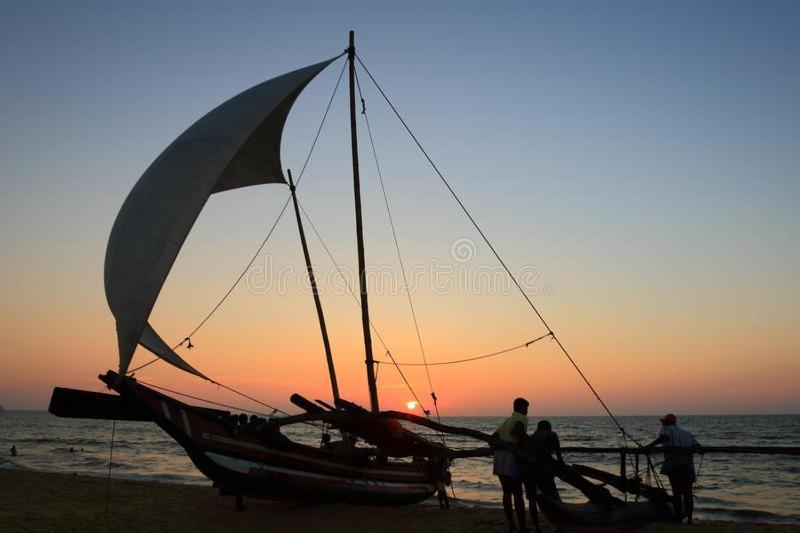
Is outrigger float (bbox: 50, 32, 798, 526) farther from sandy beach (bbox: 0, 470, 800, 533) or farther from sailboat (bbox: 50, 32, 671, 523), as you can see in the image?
sandy beach (bbox: 0, 470, 800, 533)

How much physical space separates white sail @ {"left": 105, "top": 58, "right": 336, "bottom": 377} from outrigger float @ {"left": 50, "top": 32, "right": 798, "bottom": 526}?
22 mm

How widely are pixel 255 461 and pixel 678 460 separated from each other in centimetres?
818

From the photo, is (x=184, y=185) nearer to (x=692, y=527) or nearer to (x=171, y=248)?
(x=171, y=248)

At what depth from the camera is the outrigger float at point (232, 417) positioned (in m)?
10.6

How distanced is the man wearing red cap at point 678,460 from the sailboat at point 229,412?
456 mm

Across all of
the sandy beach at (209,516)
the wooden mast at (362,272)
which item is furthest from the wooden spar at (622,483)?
the wooden mast at (362,272)

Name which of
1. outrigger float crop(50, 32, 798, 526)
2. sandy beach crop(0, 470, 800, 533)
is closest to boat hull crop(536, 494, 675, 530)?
outrigger float crop(50, 32, 798, 526)

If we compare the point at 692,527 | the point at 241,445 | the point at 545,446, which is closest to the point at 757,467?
the point at 692,527

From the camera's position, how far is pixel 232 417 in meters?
12.6

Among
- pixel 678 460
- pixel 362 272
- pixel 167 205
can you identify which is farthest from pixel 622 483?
pixel 167 205

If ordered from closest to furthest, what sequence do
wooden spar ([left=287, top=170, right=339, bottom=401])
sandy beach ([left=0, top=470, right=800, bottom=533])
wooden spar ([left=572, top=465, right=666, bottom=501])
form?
wooden spar ([left=572, top=465, right=666, bottom=501])
sandy beach ([left=0, top=470, right=800, bottom=533])
wooden spar ([left=287, top=170, right=339, bottom=401])

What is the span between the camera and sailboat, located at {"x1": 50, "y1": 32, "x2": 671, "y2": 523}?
10.5 metres

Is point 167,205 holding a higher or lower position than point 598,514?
higher

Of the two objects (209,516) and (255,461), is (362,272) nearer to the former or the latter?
(255,461)
